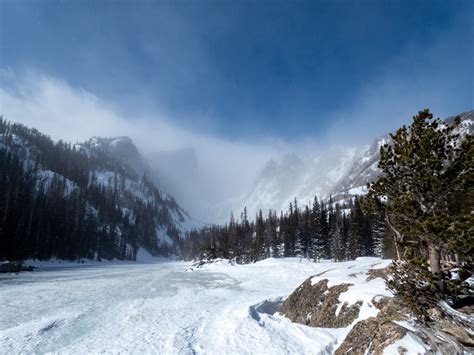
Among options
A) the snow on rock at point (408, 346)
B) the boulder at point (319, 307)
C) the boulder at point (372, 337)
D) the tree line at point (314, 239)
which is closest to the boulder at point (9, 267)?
the boulder at point (319, 307)

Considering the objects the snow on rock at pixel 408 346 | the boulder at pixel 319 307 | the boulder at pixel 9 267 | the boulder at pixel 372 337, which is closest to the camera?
the snow on rock at pixel 408 346

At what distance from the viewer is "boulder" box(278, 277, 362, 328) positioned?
1031 centimetres

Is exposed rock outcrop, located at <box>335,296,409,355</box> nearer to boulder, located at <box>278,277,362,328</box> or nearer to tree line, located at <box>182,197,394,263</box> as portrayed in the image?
boulder, located at <box>278,277,362,328</box>

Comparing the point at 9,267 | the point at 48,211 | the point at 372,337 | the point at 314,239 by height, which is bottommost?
the point at 9,267

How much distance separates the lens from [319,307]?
12.4 metres

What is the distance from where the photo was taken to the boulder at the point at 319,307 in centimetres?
1031

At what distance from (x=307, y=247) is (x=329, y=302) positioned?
76133 millimetres

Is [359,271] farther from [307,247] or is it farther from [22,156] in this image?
[22,156]

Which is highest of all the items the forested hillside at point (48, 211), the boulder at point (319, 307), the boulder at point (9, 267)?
the forested hillside at point (48, 211)

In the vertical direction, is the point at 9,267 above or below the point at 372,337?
below

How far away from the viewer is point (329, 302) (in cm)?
1164

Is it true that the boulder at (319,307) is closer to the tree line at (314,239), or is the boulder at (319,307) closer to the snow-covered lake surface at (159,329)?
the snow-covered lake surface at (159,329)

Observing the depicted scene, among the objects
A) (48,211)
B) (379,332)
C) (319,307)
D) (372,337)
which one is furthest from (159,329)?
(48,211)

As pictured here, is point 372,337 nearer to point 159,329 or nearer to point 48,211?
point 159,329
